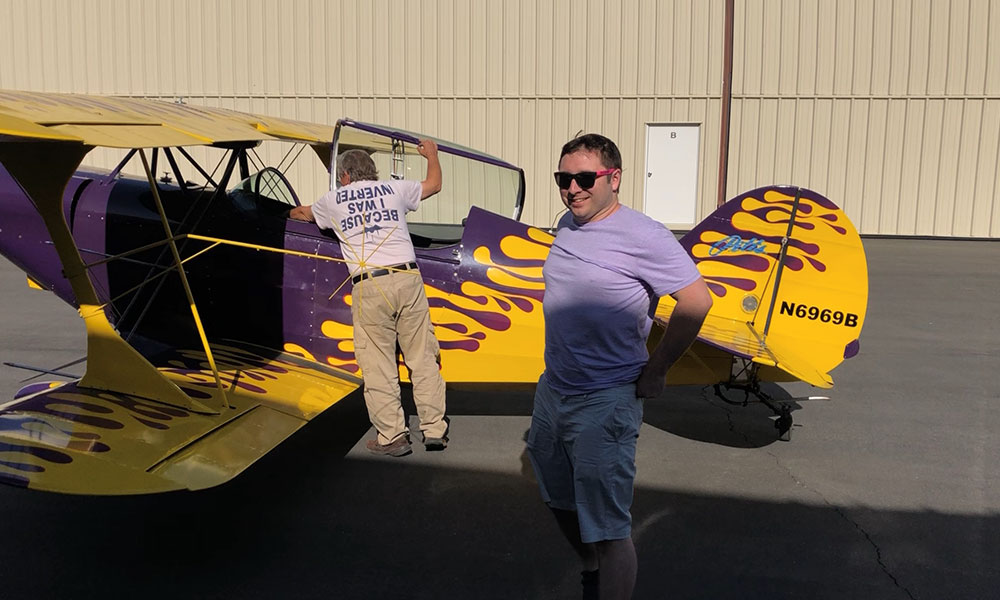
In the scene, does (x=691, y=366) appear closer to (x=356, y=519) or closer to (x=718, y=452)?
(x=718, y=452)

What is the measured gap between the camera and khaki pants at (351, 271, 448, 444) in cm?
419

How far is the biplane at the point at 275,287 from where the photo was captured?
362 centimetres

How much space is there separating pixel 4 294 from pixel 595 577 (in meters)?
9.40

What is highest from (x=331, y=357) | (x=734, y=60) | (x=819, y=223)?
(x=734, y=60)

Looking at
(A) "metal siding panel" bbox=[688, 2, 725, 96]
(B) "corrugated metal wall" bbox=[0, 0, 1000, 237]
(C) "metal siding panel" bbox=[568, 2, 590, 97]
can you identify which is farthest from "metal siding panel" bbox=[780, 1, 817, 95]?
(C) "metal siding panel" bbox=[568, 2, 590, 97]

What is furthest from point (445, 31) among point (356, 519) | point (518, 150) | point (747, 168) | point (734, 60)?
point (356, 519)

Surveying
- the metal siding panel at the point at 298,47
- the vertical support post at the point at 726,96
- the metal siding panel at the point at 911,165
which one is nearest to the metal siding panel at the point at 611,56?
the vertical support post at the point at 726,96

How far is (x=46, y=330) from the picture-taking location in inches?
288

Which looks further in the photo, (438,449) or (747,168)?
(747,168)

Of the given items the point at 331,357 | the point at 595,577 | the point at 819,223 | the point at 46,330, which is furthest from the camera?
the point at 46,330

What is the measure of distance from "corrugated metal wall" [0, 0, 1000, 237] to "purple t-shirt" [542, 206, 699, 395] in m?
13.5

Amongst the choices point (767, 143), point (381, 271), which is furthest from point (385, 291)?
point (767, 143)

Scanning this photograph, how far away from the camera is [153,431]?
3.36 m

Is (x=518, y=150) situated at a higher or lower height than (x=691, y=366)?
higher
